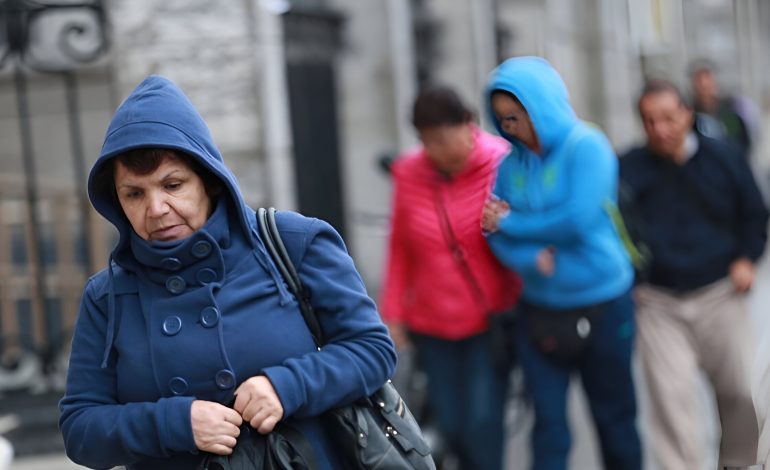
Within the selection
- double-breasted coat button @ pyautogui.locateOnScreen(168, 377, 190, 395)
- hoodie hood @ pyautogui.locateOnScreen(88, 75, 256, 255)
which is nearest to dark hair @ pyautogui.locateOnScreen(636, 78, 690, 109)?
hoodie hood @ pyautogui.locateOnScreen(88, 75, 256, 255)

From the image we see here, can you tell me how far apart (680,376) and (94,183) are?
3406mm

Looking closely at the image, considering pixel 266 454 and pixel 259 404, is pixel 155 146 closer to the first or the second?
pixel 259 404

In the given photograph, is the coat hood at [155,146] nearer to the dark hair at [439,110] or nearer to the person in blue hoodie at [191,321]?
the person in blue hoodie at [191,321]

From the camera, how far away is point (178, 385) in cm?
281

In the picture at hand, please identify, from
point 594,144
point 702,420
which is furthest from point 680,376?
point 594,144

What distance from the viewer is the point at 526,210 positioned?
276cm

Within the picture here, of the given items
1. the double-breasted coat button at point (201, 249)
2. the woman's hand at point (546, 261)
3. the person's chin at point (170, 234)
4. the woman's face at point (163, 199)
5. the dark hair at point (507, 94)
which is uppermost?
the dark hair at point (507, 94)

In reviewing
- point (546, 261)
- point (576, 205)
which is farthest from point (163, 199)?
point (546, 261)

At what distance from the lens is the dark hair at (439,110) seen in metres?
4.23

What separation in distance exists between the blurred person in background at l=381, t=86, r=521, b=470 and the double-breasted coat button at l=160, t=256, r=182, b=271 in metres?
0.81

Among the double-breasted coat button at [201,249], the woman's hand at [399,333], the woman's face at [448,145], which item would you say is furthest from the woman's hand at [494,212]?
the woman's hand at [399,333]

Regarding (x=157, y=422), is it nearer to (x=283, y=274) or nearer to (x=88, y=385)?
(x=88, y=385)

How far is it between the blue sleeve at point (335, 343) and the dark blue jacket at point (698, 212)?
296cm

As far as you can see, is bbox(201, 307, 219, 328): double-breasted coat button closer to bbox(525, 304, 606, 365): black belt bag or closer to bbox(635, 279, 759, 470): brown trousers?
bbox(525, 304, 606, 365): black belt bag
